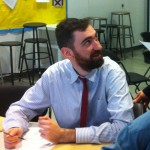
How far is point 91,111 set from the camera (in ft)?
6.04

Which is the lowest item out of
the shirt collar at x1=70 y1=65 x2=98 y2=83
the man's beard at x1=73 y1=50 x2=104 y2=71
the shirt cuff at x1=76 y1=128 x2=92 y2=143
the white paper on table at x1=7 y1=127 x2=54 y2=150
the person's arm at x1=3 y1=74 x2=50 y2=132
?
the white paper on table at x1=7 y1=127 x2=54 y2=150

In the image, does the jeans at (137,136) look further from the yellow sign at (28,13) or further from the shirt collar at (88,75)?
the yellow sign at (28,13)

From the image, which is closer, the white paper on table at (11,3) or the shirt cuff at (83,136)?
the shirt cuff at (83,136)

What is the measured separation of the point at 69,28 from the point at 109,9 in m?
5.83

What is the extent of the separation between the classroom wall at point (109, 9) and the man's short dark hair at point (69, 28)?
4.61 m

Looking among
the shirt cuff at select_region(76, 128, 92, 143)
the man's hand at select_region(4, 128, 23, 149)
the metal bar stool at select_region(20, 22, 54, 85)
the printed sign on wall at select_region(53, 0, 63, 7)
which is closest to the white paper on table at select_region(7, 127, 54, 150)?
the man's hand at select_region(4, 128, 23, 149)

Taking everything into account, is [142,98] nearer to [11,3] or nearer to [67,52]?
[67,52]

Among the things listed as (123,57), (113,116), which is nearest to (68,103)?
(113,116)

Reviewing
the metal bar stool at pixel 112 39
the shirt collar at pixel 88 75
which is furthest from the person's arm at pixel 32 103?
the metal bar stool at pixel 112 39

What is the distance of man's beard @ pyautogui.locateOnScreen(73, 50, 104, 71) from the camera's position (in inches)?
69.8

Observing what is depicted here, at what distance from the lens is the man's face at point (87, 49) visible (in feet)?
5.87

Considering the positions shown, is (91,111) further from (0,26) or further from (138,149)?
(0,26)

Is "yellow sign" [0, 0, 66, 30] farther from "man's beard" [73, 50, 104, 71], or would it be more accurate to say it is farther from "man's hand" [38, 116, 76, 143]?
"man's hand" [38, 116, 76, 143]

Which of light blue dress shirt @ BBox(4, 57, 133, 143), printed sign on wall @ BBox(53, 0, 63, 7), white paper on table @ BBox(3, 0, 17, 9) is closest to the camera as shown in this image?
light blue dress shirt @ BBox(4, 57, 133, 143)
